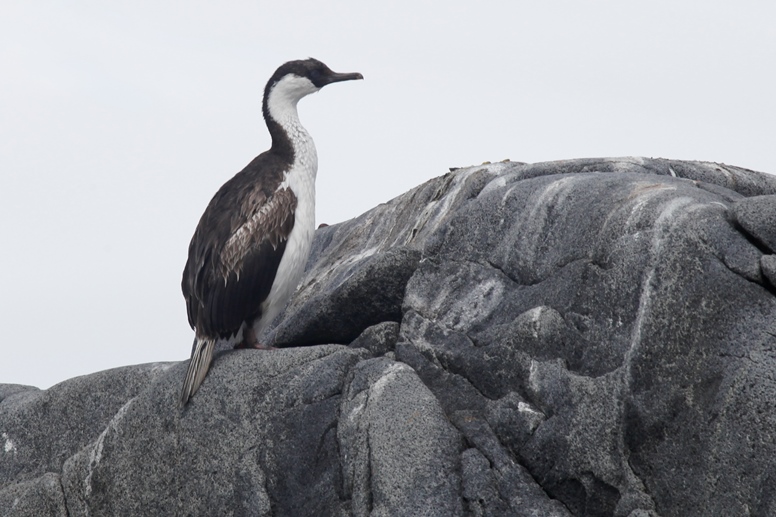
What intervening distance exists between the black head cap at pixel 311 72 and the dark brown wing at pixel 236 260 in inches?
61.2

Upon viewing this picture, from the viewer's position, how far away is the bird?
9.57 m

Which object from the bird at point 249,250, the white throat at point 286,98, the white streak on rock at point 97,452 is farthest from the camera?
the white throat at point 286,98

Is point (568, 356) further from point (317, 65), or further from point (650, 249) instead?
point (317, 65)

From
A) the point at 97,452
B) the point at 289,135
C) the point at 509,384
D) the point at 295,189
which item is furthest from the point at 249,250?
the point at 509,384

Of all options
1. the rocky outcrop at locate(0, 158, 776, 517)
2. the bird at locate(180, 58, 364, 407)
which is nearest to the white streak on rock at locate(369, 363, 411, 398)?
the rocky outcrop at locate(0, 158, 776, 517)

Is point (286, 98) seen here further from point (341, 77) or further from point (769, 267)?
point (769, 267)

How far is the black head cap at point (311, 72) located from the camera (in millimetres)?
10914

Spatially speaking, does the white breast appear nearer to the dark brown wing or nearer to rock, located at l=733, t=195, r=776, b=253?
the dark brown wing

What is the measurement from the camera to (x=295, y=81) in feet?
35.8

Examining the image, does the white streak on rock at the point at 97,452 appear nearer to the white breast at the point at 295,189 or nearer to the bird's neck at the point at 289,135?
the white breast at the point at 295,189

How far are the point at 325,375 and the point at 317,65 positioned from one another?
12.7 ft

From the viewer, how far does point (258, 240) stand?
972cm

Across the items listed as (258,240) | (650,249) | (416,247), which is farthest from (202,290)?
→ (650,249)

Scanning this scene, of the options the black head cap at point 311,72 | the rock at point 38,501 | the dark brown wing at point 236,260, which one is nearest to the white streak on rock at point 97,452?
the rock at point 38,501
